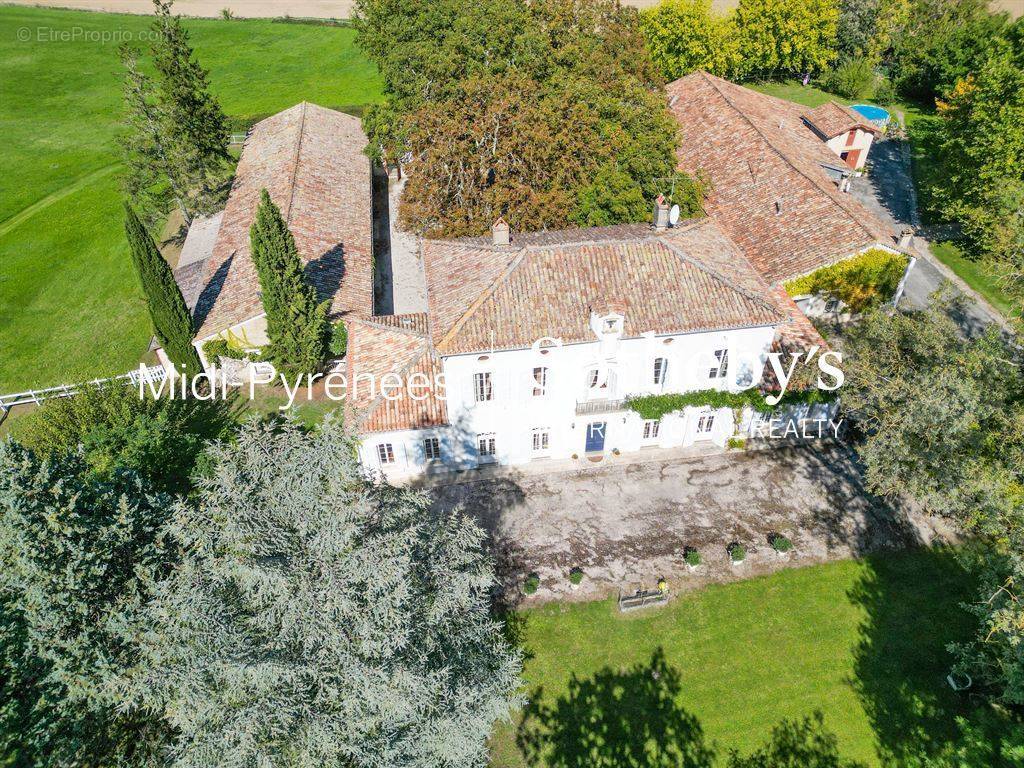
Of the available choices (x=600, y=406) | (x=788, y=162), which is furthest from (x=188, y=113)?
(x=788, y=162)

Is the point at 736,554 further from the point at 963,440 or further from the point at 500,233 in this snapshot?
the point at 500,233

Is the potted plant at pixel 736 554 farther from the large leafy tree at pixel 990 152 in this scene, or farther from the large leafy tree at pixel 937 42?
the large leafy tree at pixel 937 42

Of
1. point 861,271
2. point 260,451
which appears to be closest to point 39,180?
point 260,451

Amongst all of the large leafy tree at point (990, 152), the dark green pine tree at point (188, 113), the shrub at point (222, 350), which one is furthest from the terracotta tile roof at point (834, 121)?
the dark green pine tree at point (188, 113)

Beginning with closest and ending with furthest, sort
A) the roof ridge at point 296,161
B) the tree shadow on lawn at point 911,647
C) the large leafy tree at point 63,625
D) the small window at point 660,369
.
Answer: the large leafy tree at point 63,625, the tree shadow on lawn at point 911,647, the small window at point 660,369, the roof ridge at point 296,161

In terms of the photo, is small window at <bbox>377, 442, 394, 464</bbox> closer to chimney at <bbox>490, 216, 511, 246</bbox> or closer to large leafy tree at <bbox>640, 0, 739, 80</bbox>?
chimney at <bbox>490, 216, 511, 246</bbox>

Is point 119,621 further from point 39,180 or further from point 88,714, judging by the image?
point 39,180
